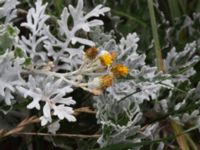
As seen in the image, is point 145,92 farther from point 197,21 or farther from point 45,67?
point 197,21

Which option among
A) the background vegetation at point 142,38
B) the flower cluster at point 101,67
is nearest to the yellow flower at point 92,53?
the flower cluster at point 101,67

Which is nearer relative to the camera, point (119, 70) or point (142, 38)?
point (119, 70)

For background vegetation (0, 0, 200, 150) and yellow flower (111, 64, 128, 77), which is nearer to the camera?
yellow flower (111, 64, 128, 77)

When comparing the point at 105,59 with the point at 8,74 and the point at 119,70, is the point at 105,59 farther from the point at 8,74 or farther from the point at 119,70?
the point at 8,74

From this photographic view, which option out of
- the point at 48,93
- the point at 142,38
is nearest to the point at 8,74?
the point at 48,93

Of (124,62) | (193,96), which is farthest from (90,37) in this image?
(193,96)

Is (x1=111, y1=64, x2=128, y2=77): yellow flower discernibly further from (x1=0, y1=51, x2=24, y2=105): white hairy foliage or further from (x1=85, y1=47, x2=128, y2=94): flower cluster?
(x1=0, y1=51, x2=24, y2=105): white hairy foliage

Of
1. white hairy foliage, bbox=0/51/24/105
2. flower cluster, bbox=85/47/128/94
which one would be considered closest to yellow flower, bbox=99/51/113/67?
flower cluster, bbox=85/47/128/94

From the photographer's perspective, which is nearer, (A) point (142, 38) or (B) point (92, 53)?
(B) point (92, 53)

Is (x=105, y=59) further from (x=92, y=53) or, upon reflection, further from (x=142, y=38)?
(x=142, y=38)

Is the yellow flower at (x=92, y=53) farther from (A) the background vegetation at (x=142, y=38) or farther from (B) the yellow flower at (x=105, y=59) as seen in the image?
(A) the background vegetation at (x=142, y=38)

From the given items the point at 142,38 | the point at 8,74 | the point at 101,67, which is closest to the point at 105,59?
the point at 101,67
